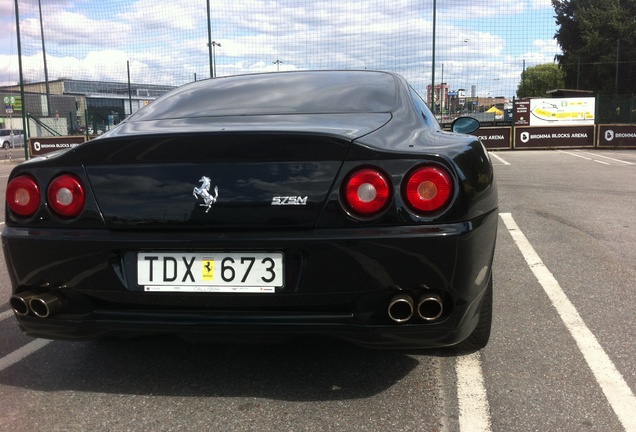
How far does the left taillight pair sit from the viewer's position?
90.9 inches

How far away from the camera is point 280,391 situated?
2514 mm

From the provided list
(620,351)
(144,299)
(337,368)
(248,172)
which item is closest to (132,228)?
(144,299)

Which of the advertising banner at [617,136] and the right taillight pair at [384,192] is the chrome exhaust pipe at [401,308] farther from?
the advertising banner at [617,136]

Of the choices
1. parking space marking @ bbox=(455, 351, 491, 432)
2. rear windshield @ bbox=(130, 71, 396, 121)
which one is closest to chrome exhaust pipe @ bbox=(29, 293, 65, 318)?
rear windshield @ bbox=(130, 71, 396, 121)

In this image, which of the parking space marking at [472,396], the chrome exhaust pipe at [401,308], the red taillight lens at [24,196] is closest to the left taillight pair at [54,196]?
the red taillight lens at [24,196]

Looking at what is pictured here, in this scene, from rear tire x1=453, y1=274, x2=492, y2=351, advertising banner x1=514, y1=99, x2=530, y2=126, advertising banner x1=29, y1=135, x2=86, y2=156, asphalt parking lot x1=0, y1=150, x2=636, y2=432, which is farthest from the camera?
advertising banner x1=514, y1=99, x2=530, y2=126

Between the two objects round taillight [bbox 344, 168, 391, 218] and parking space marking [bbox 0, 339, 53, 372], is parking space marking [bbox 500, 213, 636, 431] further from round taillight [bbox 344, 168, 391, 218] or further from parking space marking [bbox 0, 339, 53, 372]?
parking space marking [bbox 0, 339, 53, 372]

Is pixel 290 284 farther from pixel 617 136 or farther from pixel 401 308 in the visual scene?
pixel 617 136

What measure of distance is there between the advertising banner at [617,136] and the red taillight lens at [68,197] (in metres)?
23.3

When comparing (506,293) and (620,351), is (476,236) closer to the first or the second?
(620,351)

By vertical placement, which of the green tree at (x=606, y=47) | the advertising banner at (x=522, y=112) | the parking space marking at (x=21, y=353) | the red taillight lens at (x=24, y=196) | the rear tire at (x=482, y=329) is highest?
the green tree at (x=606, y=47)

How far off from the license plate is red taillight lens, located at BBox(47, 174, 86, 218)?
33cm

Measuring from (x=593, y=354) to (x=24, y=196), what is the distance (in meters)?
2.69

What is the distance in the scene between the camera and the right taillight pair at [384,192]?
2135 millimetres
